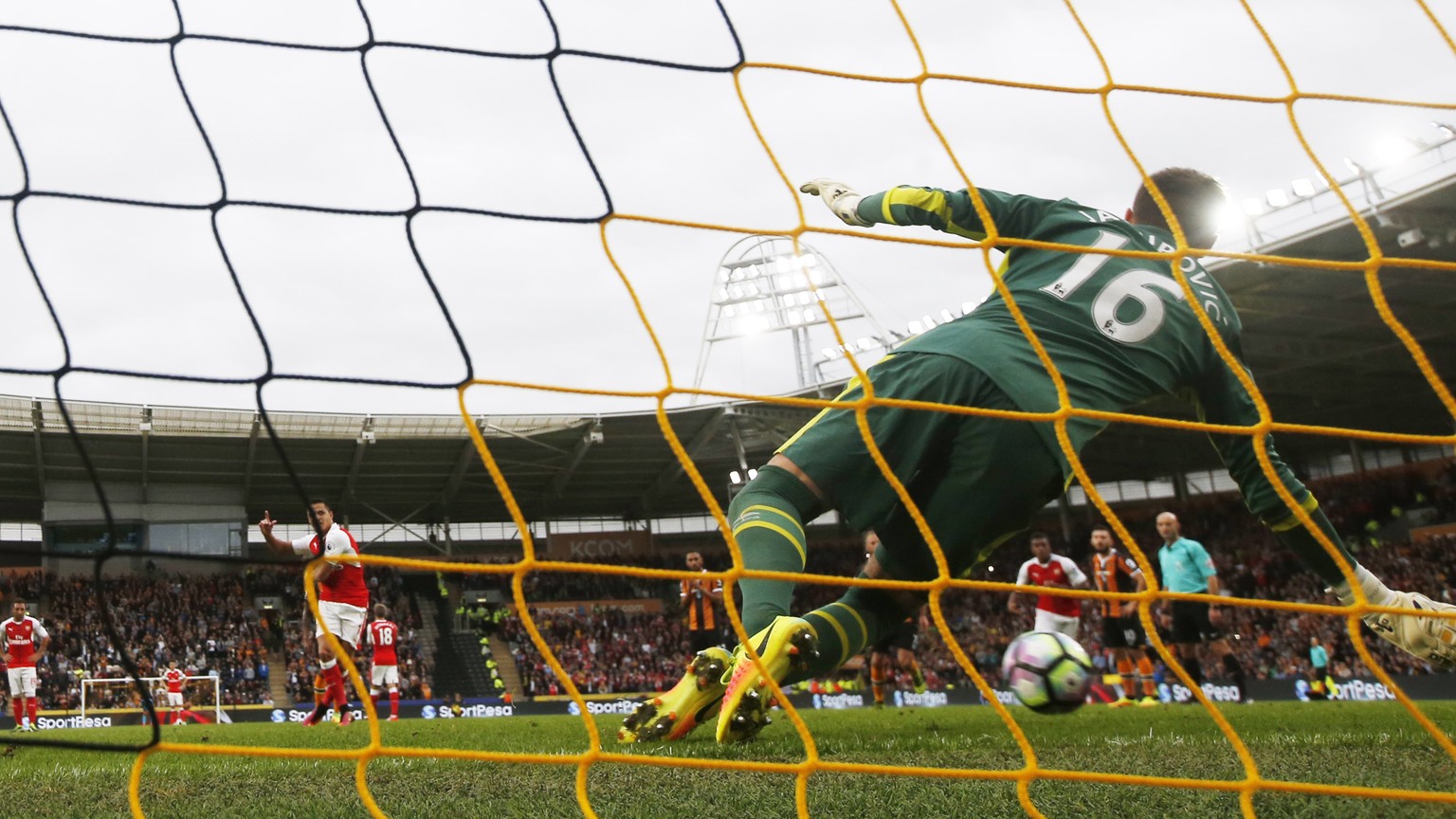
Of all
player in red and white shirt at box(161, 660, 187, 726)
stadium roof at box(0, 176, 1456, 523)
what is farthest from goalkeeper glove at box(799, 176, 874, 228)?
player in red and white shirt at box(161, 660, 187, 726)

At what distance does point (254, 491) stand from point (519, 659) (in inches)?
254

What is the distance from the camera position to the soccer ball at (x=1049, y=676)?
2.64 m

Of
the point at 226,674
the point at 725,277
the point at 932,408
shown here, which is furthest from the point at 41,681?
the point at 932,408

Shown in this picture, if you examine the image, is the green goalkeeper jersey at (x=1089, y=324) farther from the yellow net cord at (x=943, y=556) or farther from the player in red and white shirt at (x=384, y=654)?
the player in red and white shirt at (x=384, y=654)

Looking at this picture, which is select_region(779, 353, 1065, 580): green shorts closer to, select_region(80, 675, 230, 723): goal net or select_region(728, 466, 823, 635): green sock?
select_region(728, 466, 823, 635): green sock

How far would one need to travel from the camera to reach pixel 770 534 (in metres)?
2.65

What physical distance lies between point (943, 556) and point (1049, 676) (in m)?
0.36

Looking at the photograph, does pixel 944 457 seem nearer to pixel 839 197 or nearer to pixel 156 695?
pixel 839 197

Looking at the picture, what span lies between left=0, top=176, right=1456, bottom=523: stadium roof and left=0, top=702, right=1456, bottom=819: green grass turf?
10.7 m

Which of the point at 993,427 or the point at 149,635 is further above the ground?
the point at 149,635

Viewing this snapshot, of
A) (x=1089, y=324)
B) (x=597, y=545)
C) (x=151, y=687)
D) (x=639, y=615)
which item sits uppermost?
(x=597, y=545)

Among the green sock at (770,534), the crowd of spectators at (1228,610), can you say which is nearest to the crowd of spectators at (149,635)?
the crowd of spectators at (1228,610)

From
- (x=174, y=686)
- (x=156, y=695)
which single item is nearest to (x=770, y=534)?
(x=174, y=686)

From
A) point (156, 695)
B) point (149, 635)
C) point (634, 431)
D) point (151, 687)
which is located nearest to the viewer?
point (156, 695)
